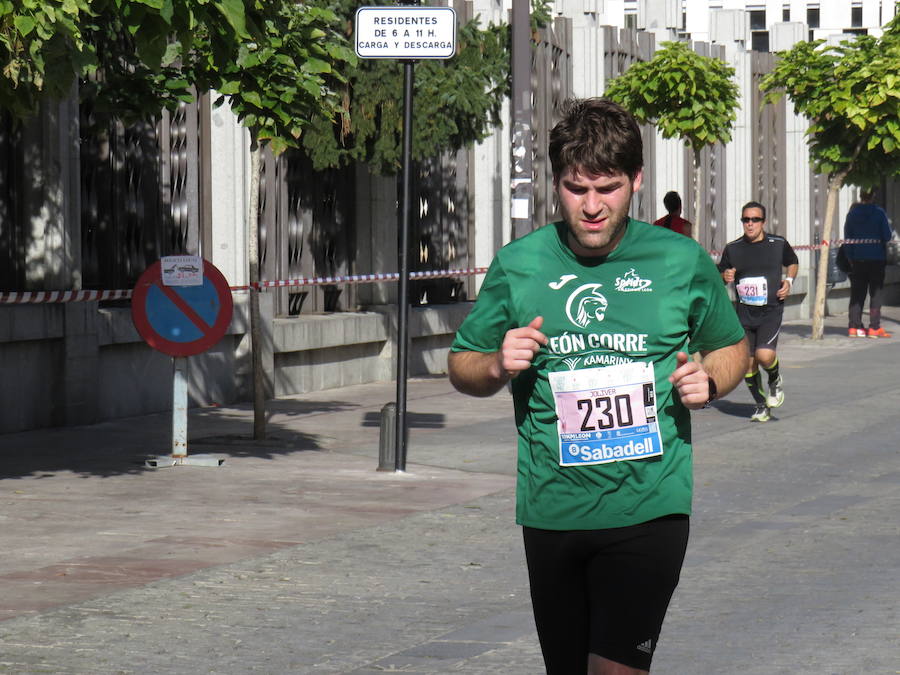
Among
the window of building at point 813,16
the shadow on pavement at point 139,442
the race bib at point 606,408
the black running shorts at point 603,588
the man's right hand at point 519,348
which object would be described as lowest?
the shadow on pavement at point 139,442

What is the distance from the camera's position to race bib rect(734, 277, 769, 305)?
15.4 meters

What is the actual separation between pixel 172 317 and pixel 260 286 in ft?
15.7

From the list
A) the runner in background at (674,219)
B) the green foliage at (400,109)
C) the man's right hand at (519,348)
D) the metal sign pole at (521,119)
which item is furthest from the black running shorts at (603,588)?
the green foliage at (400,109)

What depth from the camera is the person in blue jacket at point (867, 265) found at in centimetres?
2570

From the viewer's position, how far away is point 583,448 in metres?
4.34

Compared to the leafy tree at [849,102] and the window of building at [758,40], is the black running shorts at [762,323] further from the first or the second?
the window of building at [758,40]

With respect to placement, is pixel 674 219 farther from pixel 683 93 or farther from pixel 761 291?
pixel 683 93

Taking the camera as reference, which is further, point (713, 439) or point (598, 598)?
point (713, 439)

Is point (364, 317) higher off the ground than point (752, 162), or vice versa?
point (752, 162)

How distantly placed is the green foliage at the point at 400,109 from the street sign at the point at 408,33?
564 cm

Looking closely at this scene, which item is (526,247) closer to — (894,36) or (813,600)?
(813,600)

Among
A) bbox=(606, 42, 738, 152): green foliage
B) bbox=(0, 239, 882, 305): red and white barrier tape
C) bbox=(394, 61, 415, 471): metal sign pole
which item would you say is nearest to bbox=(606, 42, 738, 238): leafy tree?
bbox=(606, 42, 738, 152): green foliage

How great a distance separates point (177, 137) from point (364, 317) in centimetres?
343

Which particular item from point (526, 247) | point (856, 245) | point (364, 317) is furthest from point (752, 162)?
point (526, 247)
